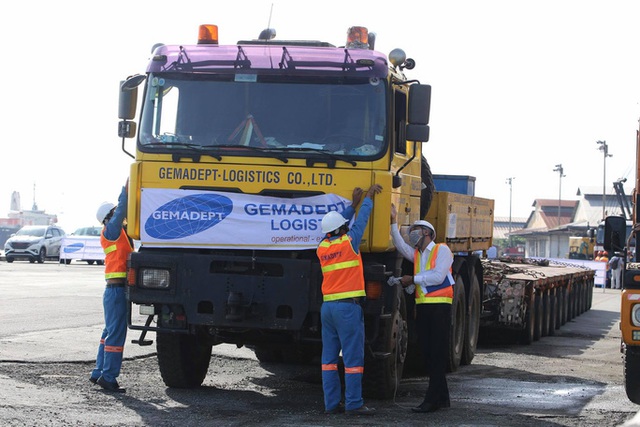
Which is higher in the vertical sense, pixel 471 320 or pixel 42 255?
pixel 42 255

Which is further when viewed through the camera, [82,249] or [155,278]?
[82,249]

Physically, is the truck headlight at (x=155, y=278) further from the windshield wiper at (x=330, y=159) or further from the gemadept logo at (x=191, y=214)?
the windshield wiper at (x=330, y=159)

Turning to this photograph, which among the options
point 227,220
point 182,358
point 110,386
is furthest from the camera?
point 182,358

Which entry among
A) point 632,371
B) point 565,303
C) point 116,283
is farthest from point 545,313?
point 116,283

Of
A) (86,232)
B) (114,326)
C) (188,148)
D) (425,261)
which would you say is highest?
(188,148)

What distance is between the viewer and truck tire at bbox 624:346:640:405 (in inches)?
379

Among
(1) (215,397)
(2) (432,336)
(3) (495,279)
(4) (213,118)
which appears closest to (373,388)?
(2) (432,336)

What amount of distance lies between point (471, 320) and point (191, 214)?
19.0 ft

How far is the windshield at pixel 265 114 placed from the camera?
397 inches

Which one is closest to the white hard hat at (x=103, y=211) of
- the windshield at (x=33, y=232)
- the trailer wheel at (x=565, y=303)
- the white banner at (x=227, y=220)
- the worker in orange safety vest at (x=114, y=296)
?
the worker in orange safety vest at (x=114, y=296)

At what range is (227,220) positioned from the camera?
10117mm

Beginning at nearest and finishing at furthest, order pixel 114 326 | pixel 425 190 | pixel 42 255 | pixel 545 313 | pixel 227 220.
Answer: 1. pixel 227 220
2. pixel 114 326
3. pixel 425 190
4. pixel 545 313
5. pixel 42 255

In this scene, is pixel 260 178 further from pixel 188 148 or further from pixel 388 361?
pixel 388 361

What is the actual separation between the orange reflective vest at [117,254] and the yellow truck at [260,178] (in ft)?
2.40
